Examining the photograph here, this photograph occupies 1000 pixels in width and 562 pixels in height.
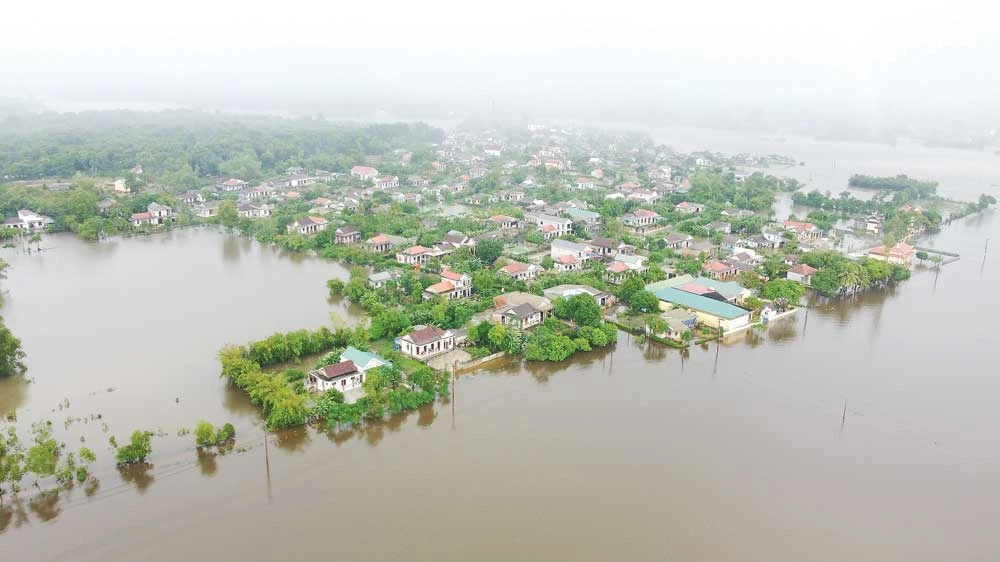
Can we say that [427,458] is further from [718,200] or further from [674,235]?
[718,200]

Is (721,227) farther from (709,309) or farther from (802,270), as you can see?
(709,309)

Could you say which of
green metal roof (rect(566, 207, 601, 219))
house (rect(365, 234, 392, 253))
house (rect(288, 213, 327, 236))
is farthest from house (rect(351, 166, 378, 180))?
house (rect(365, 234, 392, 253))

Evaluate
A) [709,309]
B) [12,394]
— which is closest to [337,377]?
[12,394]

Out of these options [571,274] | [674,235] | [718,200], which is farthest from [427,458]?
[718,200]

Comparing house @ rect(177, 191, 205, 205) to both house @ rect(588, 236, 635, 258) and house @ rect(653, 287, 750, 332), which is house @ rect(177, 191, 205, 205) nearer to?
house @ rect(588, 236, 635, 258)

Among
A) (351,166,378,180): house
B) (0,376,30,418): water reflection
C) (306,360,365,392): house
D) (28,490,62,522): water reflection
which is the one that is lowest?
(28,490,62,522): water reflection

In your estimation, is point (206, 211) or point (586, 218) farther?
point (206, 211)
